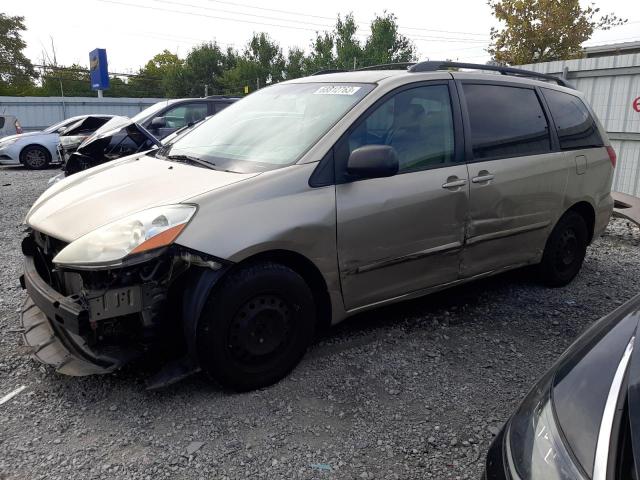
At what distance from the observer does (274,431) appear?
2598mm

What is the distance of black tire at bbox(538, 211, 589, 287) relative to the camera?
14.4ft

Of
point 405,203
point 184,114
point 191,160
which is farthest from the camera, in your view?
point 184,114

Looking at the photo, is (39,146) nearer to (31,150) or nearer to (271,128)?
(31,150)

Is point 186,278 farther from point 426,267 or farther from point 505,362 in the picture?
point 505,362

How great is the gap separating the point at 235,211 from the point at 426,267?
1415mm

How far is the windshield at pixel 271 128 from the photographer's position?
10.2 ft

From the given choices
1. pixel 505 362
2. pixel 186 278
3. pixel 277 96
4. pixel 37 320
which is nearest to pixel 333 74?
pixel 277 96

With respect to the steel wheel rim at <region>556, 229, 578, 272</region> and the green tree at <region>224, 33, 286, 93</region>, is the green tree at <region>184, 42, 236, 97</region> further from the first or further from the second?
the steel wheel rim at <region>556, 229, 578, 272</region>

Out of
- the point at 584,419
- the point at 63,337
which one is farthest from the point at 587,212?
the point at 63,337

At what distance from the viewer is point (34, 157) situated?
1365 cm

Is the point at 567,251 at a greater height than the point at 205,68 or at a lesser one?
lesser

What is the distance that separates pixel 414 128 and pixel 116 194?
74.3 inches

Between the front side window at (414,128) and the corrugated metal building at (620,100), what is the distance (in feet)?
18.7

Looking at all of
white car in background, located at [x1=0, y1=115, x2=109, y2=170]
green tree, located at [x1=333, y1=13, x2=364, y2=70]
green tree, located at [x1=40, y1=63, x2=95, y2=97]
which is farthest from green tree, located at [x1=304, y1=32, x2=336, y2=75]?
white car in background, located at [x1=0, y1=115, x2=109, y2=170]
